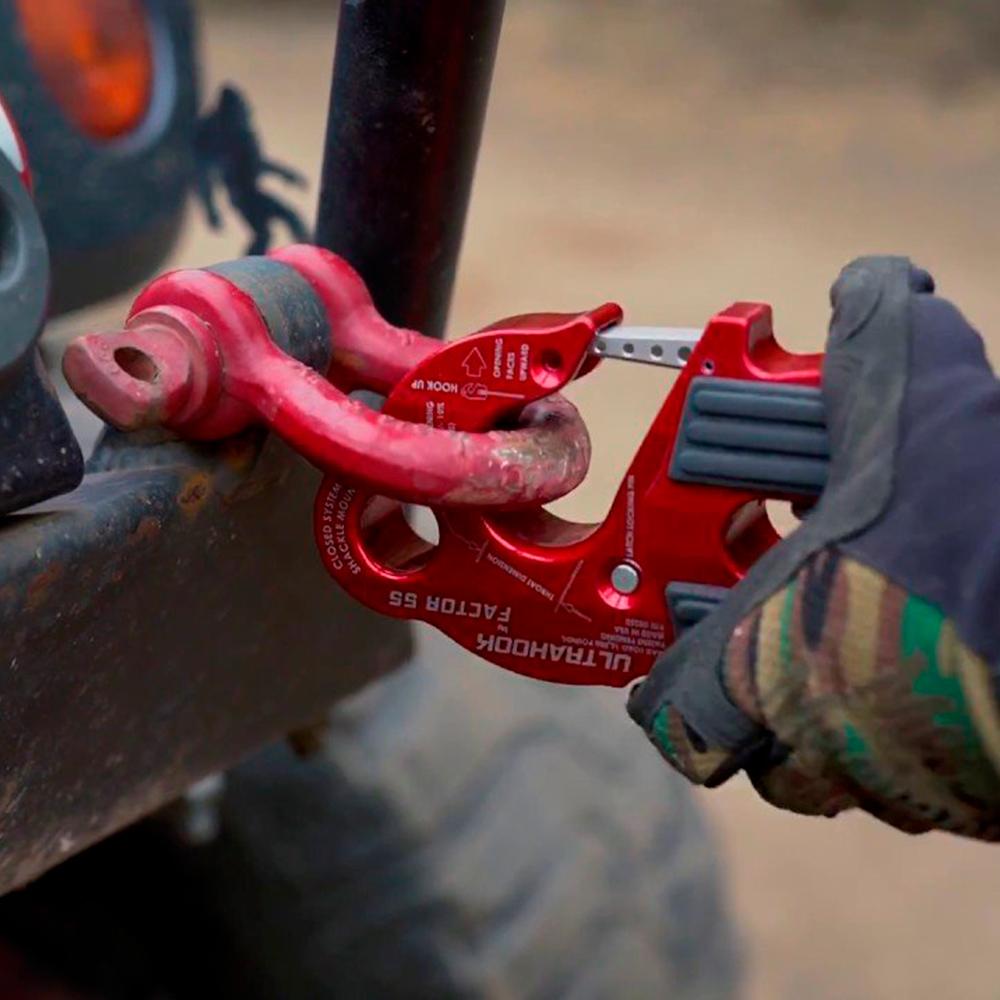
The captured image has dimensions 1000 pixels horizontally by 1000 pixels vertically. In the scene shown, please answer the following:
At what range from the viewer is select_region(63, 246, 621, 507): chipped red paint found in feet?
1.94

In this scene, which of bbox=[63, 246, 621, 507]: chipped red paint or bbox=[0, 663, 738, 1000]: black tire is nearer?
bbox=[63, 246, 621, 507]: chipped red paint

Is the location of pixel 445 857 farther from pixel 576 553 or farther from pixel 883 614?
pixel 883 614

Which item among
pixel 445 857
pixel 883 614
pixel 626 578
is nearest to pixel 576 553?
pixel 626 578

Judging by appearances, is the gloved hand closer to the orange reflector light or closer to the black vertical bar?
the black vertical bar

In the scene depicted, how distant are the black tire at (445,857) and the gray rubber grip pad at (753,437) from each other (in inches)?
25.5

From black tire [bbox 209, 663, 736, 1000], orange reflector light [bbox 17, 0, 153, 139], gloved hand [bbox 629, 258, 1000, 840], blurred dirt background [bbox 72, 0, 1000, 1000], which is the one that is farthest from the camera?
blurred dirt background [bbox 72, 0, 1000, 1000]

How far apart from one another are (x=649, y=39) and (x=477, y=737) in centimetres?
433

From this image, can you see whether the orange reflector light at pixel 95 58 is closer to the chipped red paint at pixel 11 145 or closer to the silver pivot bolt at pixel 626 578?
the chipped red paint at pixel 11 145

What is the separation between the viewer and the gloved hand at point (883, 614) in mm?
510

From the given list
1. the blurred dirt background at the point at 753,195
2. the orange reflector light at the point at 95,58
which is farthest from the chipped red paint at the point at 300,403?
the blurred dirt background at the point at 753,195

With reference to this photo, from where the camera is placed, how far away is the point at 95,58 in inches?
43.8

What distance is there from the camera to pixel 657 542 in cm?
60

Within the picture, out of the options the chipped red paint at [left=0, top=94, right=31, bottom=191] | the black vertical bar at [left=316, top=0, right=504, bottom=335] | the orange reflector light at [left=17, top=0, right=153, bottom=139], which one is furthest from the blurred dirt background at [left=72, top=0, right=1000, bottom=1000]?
the chipped red paint at [left=0, top=94, right=31, bottom=191]

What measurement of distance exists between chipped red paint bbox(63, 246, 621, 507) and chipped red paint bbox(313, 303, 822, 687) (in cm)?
2
